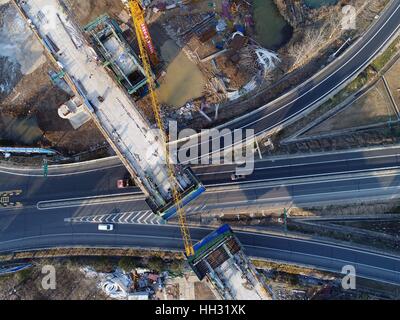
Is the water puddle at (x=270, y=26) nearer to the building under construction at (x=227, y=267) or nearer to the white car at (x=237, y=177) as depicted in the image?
the white car at (x=237, y=177)

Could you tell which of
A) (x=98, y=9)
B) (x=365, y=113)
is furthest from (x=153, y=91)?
(x=365, y=113)

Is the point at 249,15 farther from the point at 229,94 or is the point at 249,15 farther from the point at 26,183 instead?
the point at 26,183

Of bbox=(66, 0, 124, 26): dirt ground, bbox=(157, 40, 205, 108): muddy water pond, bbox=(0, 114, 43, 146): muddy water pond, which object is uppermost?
bbox=(66, 0, 124, 26): dirt ground

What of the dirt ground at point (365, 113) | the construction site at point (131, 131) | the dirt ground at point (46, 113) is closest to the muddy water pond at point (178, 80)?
the construction site at point (131, 131)

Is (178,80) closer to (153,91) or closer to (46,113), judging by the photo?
(153,91)

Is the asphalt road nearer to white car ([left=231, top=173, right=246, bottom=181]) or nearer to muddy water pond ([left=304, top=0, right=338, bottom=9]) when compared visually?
white car ([left=231, top=173, right=246, bottom=181])

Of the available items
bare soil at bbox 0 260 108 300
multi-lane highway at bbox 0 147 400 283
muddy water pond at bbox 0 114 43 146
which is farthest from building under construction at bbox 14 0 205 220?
bare soil at bbox 0 260 108 300

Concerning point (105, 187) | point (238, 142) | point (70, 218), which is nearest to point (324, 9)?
point (238, 142)
